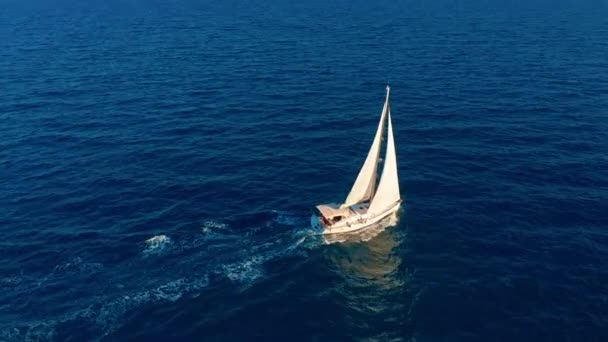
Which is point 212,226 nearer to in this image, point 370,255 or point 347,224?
point 347,224

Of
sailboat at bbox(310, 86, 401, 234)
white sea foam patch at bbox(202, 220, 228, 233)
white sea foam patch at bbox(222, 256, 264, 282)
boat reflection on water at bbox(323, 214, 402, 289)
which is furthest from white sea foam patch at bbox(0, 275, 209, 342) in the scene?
sailboat at bbox(310, 86, 401, 234)

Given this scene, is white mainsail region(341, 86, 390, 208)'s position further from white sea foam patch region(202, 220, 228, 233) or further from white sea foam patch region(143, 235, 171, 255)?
white sea foam patch region(143, 235, 171, 255)

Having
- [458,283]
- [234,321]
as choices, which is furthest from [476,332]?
[234,321]

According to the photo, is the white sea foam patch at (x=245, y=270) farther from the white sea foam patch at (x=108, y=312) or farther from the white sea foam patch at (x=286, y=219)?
the white sea foam patch at (x=286, y=219)

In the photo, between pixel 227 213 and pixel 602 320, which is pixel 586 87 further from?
pixel 227 213

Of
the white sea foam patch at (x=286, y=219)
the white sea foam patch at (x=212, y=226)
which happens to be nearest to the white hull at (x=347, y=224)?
the white sea foam patch at (x=286, y=219)

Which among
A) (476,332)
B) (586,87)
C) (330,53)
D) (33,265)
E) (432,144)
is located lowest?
(476,332)

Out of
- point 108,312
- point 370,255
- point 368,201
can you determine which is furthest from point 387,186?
point 108,312
